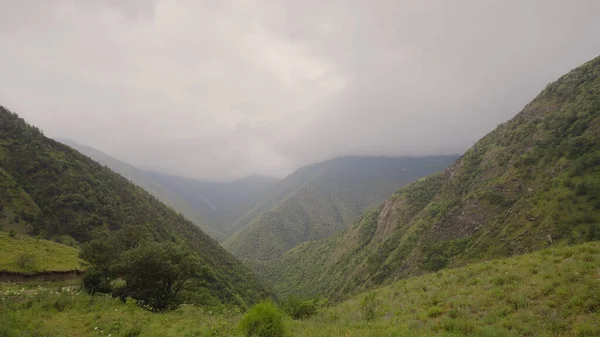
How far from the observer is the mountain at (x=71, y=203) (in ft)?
155

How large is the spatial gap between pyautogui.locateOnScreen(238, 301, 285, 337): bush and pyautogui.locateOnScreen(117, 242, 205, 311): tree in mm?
10656

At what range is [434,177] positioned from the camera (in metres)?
81.9

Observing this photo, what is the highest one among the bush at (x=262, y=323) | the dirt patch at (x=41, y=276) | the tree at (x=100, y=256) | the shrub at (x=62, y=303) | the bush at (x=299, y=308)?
the bush at (x=262, y=323)

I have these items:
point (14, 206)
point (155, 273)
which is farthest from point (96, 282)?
point (14, 206)

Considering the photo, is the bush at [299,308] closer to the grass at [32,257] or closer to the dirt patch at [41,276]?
the grass at [32,257]

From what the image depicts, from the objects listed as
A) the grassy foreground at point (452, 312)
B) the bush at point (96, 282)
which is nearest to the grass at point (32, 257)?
the bush at point (96, 282)

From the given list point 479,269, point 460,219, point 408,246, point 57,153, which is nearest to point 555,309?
point 479,269

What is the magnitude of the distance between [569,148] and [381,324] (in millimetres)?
45870

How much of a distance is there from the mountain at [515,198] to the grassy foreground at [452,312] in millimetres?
21064

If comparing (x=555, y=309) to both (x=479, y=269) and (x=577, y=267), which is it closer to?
(x=577, y=267)

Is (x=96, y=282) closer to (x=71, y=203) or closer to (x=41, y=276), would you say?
(x=41, y=276)

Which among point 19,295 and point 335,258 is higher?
point 19,295

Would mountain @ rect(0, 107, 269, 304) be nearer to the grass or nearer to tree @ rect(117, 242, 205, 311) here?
the grass

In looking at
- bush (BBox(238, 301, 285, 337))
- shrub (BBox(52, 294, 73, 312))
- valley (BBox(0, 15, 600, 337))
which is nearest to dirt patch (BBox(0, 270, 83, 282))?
valley (BBox(0, 15, 600, 337))
